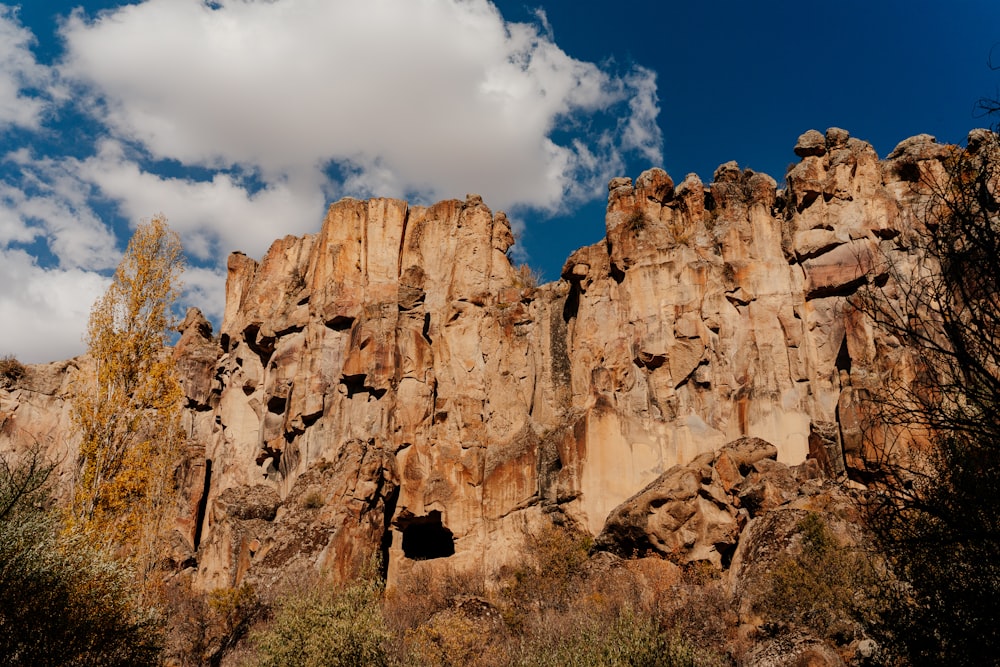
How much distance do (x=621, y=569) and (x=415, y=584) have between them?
362 inches

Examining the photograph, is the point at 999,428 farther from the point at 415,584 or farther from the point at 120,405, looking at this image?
the point at 415,584

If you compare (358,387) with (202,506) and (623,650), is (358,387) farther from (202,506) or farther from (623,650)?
(623,650)

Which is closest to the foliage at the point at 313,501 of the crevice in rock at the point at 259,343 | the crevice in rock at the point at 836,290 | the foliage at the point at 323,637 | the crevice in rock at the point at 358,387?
the crevice in rock at the point at 358,387

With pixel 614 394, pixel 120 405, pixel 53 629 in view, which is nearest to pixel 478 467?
pixel 614 394

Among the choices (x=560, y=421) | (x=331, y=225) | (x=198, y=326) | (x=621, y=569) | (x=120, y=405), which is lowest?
(x=621, y=569)

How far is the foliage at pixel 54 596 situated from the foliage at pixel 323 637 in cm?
329

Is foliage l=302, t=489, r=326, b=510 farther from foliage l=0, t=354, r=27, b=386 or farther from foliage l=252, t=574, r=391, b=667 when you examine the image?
foliage l=0, t=354, r=27, b=386

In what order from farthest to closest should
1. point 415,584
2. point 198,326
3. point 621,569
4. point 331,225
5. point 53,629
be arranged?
point 198,326
point 331,225
point 415,584
point 621,569
point 53,629

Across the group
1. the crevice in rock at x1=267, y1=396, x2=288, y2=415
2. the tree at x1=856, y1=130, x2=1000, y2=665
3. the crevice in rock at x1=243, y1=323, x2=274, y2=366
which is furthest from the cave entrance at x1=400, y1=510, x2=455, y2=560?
the tree at x1=856, y1=130, x2=1000, y2=665

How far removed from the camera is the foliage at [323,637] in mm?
20297

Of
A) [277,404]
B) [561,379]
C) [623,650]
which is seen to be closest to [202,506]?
[277,404]

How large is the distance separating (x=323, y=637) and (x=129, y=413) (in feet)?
23.5

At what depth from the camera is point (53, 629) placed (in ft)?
50.3

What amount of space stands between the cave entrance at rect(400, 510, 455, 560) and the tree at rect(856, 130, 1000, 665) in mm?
25641
